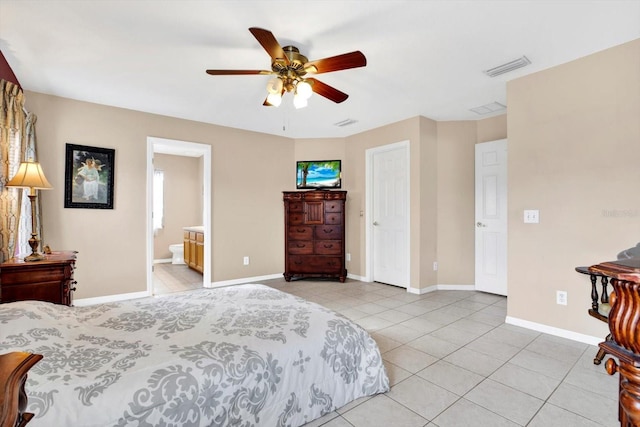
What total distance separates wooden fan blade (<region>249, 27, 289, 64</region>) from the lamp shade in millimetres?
2175

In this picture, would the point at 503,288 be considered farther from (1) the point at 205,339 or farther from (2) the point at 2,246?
(2) the point at 2,246

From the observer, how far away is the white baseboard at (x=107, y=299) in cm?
353

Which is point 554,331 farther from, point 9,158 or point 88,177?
point 88,177

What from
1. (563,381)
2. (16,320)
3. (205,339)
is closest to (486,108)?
(563,381)

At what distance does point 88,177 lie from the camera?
3.60 m

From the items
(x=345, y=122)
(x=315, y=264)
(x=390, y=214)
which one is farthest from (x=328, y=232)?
(x=345, y=122)

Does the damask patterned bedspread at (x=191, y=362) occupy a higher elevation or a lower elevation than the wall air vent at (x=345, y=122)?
lower

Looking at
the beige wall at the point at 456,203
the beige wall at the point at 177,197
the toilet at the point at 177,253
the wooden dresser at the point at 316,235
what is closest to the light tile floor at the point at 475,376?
the beige wall at the point at 456,203

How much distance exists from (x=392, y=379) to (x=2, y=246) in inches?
127

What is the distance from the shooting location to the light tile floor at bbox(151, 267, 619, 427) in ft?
5.33

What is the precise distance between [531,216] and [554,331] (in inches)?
41.7

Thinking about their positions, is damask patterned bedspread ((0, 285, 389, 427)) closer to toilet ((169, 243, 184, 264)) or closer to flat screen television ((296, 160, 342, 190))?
flat screen television ((296, 160, 342, 190))

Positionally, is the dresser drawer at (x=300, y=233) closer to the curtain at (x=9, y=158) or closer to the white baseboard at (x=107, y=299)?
the white baseboard at (x=107, y=299)

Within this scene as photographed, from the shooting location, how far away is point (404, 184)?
4387 mm
